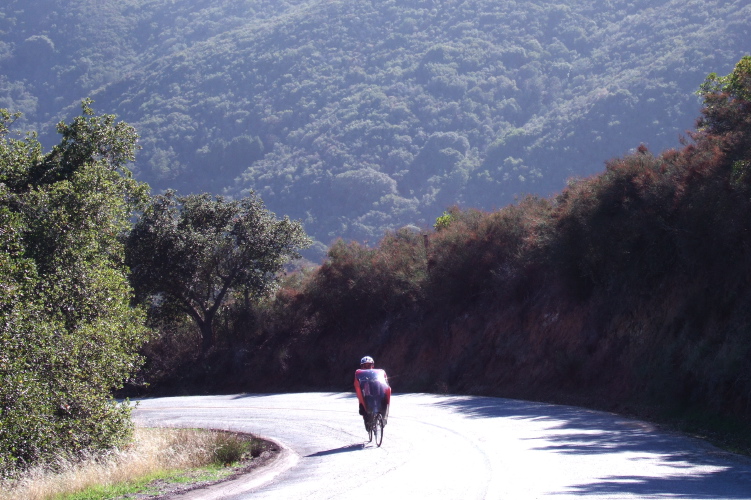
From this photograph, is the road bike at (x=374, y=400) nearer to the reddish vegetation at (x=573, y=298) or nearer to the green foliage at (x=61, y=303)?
the green foliage at (x=61, y=303)

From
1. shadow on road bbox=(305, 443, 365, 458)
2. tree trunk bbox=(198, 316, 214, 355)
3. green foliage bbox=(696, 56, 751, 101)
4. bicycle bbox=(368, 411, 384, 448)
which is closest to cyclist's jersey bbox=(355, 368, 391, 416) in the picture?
bicycle bbox=(368, 411, 384, 448)

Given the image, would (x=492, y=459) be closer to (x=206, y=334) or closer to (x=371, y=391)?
(x=371, y=391)

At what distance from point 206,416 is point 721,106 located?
16837mm

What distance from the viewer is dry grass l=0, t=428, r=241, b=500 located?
35.4 feet

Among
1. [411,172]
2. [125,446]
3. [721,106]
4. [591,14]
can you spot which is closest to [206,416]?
[125,446]

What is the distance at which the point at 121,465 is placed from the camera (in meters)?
13.2

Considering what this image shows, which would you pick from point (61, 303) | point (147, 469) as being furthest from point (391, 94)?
point (147, 469)

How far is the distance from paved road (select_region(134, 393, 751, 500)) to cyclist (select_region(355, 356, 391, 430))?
2.22 feet

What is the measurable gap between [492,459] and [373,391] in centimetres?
314

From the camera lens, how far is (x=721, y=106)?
18891 millimetres

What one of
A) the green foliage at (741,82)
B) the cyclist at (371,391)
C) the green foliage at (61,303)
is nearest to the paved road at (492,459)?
the cyclist at (371,391)

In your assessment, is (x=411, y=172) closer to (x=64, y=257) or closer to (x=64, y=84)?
(x=64, y=257)

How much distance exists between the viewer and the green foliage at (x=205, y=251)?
35.2 metres

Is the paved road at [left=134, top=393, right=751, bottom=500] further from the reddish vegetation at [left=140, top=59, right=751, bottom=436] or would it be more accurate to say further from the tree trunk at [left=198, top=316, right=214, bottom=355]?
the tree trunk at [left=198, top=316, right=214, bottom=355]
